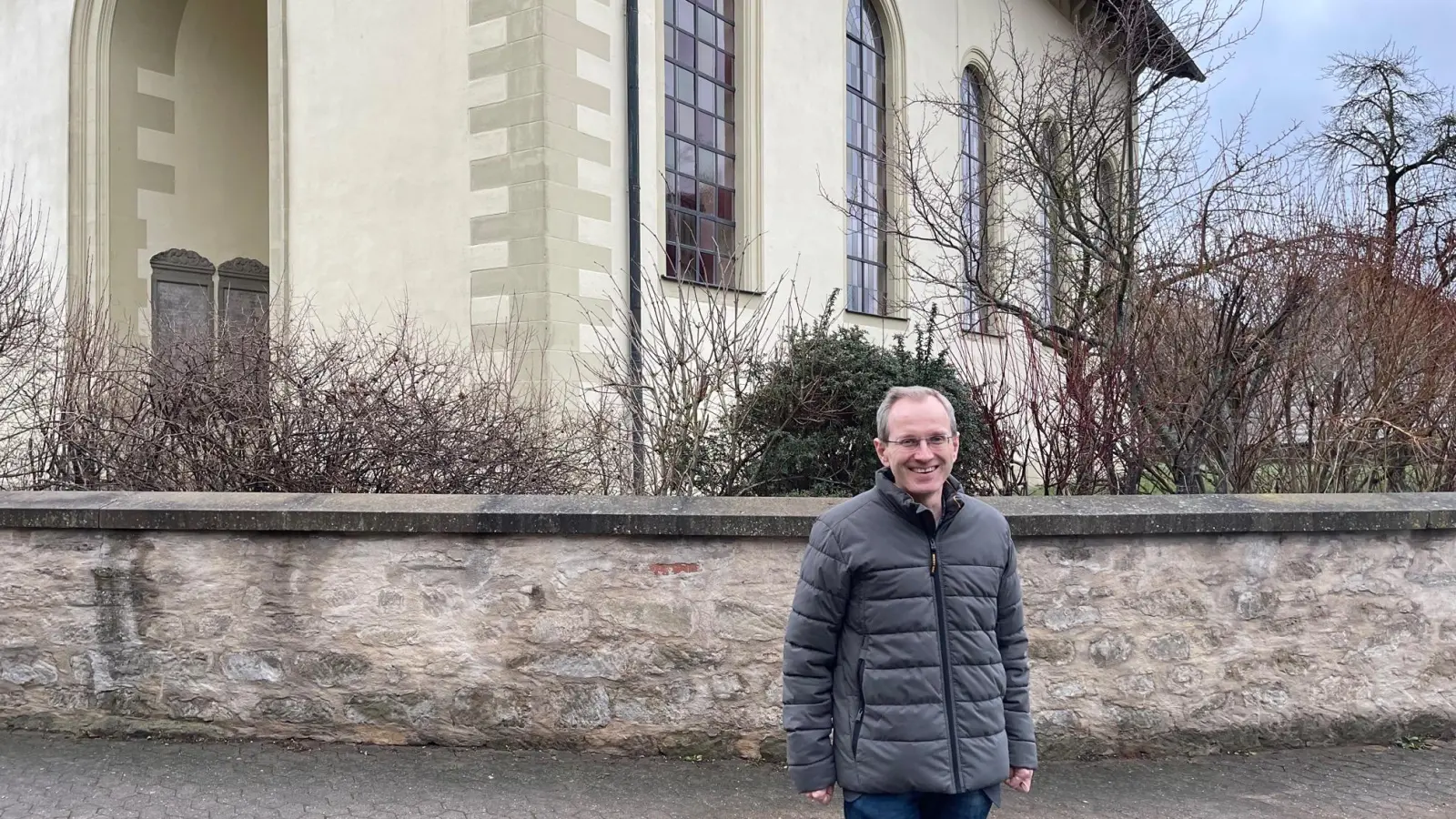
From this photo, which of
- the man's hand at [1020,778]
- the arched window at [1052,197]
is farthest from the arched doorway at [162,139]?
the man's hand at [1020,778]

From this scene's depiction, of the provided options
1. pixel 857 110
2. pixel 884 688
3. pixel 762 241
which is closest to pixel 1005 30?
pixel 857 110

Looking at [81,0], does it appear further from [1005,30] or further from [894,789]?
[894,789]

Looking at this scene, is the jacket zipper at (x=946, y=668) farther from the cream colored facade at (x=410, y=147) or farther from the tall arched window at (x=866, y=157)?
the tall arched window at (x=866, y=157)

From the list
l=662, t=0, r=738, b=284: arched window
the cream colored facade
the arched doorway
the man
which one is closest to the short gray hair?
the man

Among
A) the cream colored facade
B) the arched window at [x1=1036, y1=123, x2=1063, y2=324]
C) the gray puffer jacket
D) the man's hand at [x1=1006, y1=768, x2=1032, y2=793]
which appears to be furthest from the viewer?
the cream colored facade

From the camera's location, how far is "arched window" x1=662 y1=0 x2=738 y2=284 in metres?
12.5

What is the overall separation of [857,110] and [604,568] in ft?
40.0

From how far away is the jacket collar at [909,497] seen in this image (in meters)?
2.78

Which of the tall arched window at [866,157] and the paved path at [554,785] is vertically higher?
the tall arched window at [866,157]

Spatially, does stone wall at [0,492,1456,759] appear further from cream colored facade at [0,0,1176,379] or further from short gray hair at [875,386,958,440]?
cream colored facade at [0,0,1176,379]

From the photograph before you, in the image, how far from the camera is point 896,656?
2754 millimetres

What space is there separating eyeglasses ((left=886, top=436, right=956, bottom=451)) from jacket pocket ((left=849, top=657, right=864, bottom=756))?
20.0 inches

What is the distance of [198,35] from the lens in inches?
613

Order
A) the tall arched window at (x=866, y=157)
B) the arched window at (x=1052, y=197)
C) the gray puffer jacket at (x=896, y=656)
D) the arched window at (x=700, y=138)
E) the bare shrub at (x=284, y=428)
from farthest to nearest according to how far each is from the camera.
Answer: the tall arched window at (x=866, y=157) → the arched window at (x=700, y=138) → the arched window at (x=1052, y=197) → the bare shrub at (x=284, y=428) → the gray puffer jacket at (x=896, y=656)
